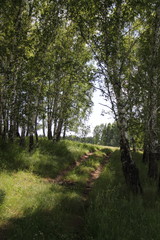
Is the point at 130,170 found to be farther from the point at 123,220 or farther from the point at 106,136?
the point at 106,136

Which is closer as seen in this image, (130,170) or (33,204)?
(33,204)

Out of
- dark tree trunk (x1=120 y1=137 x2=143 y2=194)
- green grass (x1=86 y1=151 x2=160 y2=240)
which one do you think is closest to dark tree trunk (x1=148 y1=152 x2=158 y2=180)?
dark tree trunk (x1=120 y1=137 x2=143 y2=194)

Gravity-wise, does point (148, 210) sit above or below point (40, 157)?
below

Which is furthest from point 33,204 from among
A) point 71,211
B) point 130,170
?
point 130,170

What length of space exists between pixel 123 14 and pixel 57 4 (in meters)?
5.67

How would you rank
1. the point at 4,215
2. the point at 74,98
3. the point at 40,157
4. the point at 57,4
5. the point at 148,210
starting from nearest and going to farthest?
1. the point at 4,215
2. the point at 148,210
3. the point at 57,4
4. the point at 40,157
5. the point at 74,98

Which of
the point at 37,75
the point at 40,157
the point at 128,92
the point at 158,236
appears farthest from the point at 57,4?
the point at 158,236

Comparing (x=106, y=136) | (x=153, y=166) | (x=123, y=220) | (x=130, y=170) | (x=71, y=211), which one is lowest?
(x=71, y=211)

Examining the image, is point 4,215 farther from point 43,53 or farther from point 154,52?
point 43,53

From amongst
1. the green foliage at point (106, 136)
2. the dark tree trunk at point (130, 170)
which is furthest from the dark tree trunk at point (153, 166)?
the green foliage at point (106, 136)

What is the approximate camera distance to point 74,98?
70.1 feet

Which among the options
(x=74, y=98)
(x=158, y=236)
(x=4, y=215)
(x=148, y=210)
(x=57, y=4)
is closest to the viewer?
(x=158, y=236)

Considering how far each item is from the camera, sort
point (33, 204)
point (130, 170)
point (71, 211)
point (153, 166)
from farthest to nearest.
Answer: point (153, 166), point (130, 170), point (71, 211), point (33, 204)

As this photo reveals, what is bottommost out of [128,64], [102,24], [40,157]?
[40,157]
